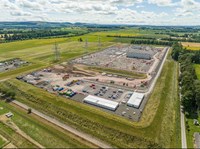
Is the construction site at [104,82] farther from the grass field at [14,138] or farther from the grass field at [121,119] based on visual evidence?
the grass field at [14,138]

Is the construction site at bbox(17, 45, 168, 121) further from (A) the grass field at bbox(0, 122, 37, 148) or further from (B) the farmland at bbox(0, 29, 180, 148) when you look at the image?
(A) the grass field at bbox(0, 122, 37, 148)

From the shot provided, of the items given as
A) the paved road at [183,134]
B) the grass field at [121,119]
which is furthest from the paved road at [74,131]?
the paved road at [183,134]

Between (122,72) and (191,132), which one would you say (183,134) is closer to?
(191,132)

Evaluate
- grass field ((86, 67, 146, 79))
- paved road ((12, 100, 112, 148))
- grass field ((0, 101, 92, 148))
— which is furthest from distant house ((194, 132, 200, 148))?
grass field ((86, 67, 146, 79))

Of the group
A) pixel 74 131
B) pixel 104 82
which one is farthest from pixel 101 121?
pixel 104 82

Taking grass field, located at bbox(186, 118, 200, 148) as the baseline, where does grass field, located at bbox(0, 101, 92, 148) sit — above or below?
below

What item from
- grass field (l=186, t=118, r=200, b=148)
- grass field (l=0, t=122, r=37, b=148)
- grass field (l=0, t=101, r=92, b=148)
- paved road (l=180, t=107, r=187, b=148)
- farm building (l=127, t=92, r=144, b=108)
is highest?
farm building (l=127, t=92, r=144, b=108)

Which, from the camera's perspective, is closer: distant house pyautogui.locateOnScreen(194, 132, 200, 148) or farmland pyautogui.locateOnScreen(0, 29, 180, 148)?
distant house pyautogui.locateOnScreen(194, 132, 200, 148)
